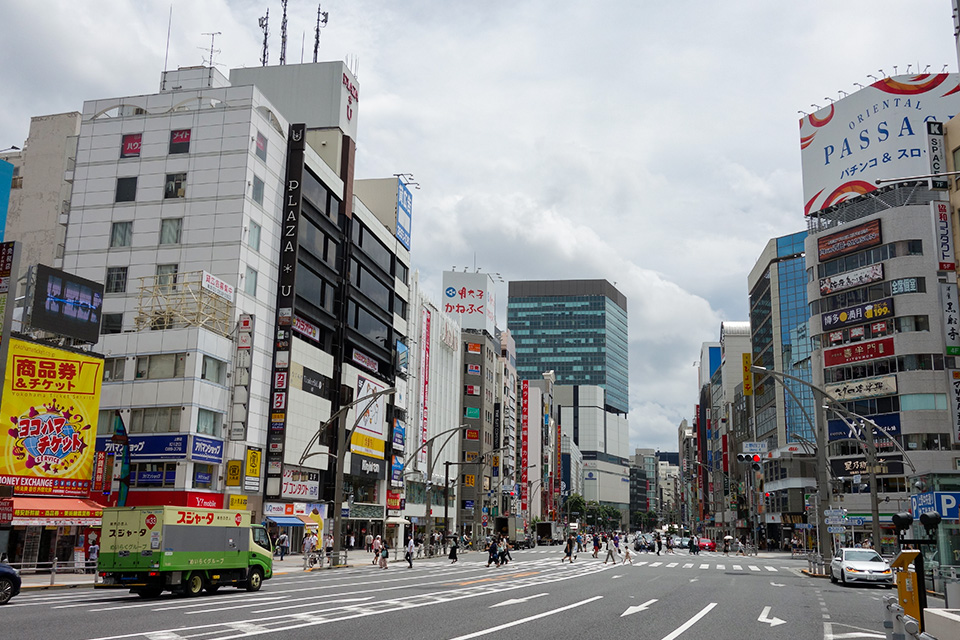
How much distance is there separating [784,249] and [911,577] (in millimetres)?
101560

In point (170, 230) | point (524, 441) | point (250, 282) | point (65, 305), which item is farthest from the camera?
point (524, 441)

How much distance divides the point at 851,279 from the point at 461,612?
72.6 meters

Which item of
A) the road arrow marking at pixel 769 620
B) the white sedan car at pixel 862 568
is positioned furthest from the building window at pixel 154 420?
the road arrow marking at pixel 769 620

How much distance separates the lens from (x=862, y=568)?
3312 cm

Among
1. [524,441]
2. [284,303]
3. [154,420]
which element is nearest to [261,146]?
[284,303]

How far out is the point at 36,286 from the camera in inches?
Answer: 1572

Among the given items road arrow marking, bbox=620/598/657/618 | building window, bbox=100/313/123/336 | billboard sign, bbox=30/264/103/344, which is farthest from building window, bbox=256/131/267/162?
road arrow marking, bbox=620/598/657/618

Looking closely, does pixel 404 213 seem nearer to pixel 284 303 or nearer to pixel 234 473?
pixel 284 303

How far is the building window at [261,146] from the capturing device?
5817 centimetres

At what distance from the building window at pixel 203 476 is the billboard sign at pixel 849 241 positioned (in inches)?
2490

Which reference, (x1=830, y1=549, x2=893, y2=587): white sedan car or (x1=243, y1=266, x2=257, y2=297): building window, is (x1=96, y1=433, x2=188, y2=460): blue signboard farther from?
(x1=830, y1=549, x2=893, y2=587): white sedan car

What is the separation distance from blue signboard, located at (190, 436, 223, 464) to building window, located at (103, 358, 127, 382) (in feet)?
21.4

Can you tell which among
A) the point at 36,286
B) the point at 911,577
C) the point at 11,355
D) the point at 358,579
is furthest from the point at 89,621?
the point at 36,286

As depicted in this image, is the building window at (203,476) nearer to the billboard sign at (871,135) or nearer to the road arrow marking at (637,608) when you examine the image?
the road arrow marking at (637,608)
